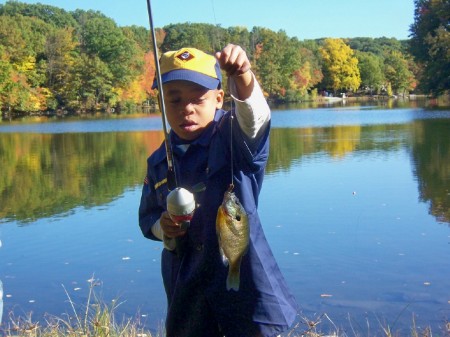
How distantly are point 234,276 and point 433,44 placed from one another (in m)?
39.3

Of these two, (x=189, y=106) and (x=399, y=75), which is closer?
(x=189, y=106)

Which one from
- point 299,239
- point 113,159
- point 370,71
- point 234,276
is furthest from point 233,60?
point 370,71

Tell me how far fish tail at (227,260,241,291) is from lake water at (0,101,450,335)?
79.7 inches

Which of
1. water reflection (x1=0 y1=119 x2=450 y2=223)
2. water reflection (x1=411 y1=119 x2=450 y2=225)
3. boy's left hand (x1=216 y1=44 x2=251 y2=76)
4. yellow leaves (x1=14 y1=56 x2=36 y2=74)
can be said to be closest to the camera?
boy's left hand (x1=216 y1=44 x2=251 y2=76)

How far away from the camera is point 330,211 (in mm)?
8781

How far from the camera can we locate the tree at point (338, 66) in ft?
265

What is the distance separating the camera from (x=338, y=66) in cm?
8069

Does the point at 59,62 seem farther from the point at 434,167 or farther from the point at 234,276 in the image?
the point at 234,276

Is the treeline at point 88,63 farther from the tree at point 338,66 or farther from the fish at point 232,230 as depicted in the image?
the fish at point 232,230

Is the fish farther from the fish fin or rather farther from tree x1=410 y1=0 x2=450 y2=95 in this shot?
tree x1=410 y1=0 x2=450 y2=95

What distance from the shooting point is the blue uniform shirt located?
212cm

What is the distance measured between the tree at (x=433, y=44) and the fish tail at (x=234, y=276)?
37920 millimetres

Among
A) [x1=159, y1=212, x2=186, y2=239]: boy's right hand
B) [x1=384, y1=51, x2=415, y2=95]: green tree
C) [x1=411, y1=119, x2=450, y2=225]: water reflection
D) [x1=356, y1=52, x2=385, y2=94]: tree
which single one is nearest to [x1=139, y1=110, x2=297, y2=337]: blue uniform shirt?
[x1=159, y1=212, x2=186, y2=239]: boy's right hand

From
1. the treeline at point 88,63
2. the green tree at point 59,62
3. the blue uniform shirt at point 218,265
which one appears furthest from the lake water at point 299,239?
the green tree at point 59,62
